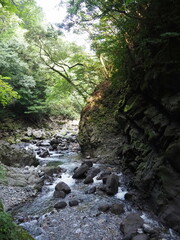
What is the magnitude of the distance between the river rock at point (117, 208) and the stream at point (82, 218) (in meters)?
0.05

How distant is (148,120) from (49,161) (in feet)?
22.7

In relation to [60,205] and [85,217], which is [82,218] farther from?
[60,205]

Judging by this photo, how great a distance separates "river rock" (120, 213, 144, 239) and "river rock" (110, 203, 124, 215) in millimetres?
493

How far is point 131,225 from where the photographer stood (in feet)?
11.8

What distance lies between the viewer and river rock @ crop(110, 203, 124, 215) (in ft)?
14.0

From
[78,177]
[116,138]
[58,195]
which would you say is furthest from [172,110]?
[116,138]

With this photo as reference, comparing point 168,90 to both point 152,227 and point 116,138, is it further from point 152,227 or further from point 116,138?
point 116,138

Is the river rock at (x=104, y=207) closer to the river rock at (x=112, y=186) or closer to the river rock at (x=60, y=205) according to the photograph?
the river rock at (x=112, y=186)

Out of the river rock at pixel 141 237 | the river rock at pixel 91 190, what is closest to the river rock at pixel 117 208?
the river rock at pixel 141 237

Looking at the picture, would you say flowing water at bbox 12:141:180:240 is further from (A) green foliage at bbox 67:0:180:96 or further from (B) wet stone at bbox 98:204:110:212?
(A) green foliage at bbox 67:0:180:96

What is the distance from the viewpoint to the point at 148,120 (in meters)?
5.42

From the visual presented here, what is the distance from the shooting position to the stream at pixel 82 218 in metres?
3.51

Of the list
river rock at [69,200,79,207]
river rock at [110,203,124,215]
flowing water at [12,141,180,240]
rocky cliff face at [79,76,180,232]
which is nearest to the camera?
flowing water at [12,141,180,240]

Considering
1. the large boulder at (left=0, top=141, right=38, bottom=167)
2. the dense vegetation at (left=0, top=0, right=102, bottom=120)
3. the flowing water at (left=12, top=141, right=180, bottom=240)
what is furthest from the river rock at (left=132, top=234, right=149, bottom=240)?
the dense vegetation at (left=0, top=0, right=102, bottom=120)
